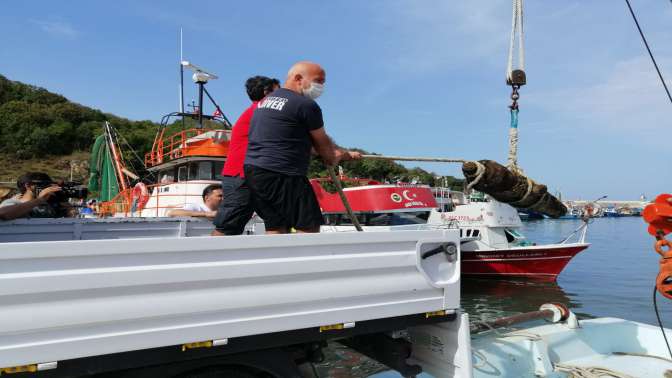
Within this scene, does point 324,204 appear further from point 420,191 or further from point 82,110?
point 82,110

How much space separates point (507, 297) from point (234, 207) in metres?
13.3

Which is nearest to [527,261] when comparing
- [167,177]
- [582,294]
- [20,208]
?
[582,294]

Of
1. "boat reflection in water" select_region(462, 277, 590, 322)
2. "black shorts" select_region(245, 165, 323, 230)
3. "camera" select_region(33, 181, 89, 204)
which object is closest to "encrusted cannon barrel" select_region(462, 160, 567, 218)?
"black shorts" select_region(245, 165, 323, 230)

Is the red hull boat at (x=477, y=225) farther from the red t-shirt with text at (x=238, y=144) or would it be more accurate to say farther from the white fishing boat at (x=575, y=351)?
the red t-shirt with text at (x=238, y=144)

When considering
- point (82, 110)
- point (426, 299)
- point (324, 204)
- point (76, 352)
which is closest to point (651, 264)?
point (324, 204)

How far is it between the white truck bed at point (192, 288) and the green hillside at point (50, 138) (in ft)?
158

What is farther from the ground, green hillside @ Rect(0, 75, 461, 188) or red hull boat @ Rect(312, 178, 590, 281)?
green hillside @ Rect(0, 75, 461, 188)

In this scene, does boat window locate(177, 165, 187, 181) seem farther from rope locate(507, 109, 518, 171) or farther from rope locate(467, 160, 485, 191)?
rope locate(467, 160, 485, 191)

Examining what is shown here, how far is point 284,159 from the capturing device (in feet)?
9.73

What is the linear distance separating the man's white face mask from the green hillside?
4731cm

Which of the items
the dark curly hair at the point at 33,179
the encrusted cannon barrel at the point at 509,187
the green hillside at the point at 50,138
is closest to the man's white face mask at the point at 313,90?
the encrusted cannon barrel at the point at 509,187

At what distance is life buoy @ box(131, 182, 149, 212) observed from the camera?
13656 mm

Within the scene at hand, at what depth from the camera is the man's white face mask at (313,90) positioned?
3.09m

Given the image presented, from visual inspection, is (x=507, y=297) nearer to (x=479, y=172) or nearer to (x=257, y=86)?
(x=479, y=172)
